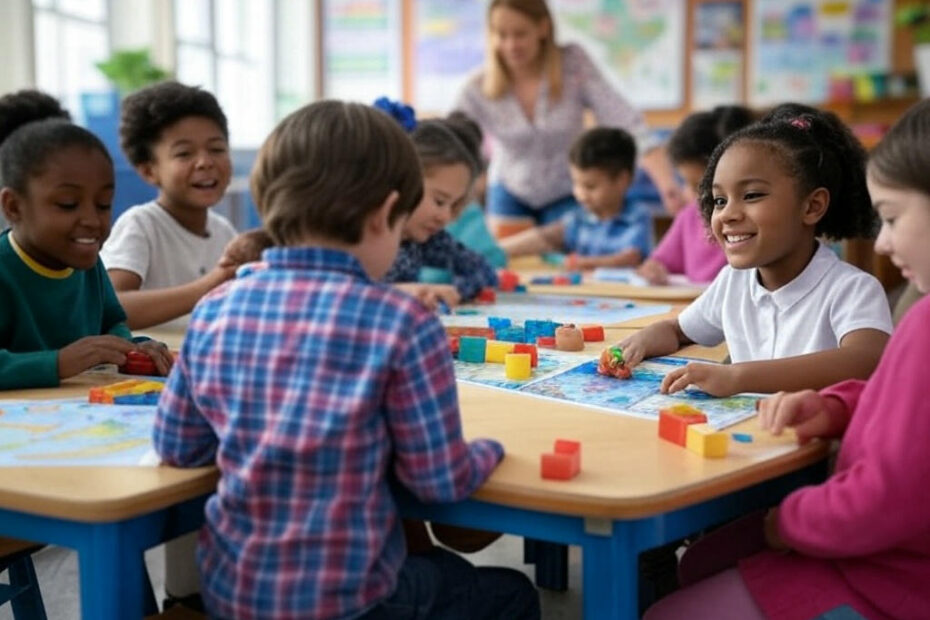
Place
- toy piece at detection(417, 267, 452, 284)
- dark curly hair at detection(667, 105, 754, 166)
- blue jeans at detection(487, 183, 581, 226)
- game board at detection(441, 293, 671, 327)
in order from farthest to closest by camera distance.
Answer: blue jeans at detection(487, 183, 581, 226), dark curly hair at detection(667, 105, 754, 166), toy piece at detection(417, 267, 452, 284), game board at detection(441, 293, 671, 327)

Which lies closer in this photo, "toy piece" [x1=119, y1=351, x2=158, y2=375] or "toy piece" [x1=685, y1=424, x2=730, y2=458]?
"toy piece" [x1=685, y1=424, x2=730, y2=458]

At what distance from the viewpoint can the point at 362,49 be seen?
8117 millimetres

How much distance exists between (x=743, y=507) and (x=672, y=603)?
18 cm

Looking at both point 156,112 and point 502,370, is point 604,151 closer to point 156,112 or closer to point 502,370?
point 156,112

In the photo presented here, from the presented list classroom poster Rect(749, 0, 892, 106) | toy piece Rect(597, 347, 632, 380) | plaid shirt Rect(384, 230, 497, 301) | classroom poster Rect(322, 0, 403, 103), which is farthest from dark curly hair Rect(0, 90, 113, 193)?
classroom poster Rect(749, 0, 892, 106)

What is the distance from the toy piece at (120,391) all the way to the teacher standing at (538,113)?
2.71 metres

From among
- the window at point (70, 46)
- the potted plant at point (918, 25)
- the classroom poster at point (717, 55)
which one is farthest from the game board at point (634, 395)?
the classroom poster at point (717, 55)

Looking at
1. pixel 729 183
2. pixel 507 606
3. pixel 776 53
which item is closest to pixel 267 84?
pixel 776 53

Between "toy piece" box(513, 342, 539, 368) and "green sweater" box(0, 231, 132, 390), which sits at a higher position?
"green sweater" box(0, 231, 132, 390)

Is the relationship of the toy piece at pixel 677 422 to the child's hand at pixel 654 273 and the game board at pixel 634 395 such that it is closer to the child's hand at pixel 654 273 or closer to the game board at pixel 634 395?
the game board at pixel 634 395

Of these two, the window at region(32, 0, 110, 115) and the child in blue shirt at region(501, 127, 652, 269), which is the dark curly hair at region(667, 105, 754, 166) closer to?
the child in blue shirt at region(501, 127, 652, 269)

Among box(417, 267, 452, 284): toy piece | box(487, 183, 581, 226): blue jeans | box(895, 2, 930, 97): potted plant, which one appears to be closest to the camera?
box(417, 267, 452, 284): toy piece

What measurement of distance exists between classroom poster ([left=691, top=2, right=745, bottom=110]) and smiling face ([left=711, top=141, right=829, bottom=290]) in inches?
235

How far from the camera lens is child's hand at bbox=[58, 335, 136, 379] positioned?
1.77 metres
